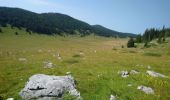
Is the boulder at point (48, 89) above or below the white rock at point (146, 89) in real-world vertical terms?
above

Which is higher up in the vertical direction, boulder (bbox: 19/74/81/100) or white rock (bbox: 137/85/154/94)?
boulder (bbox: 19/74/81/100)

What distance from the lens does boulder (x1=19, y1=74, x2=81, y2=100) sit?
21.2 metres

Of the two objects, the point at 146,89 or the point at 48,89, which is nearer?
the point at 48,89

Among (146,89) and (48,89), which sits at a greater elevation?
(48,89)

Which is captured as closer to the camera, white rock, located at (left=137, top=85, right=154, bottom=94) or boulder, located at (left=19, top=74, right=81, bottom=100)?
boulder, located at (left=19, top=74, right=81, bottom=100)

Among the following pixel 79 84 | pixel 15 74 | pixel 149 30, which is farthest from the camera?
pixel 149 30

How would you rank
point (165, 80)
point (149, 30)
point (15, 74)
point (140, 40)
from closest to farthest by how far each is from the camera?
point (165, 80)
point (15, 74)
point (140, 40)
point (149, 30)

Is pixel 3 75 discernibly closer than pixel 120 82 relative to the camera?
No

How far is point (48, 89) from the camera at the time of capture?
21.5 m

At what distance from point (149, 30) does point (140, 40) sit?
24.7 metres

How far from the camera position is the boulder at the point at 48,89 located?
2122 centimetres

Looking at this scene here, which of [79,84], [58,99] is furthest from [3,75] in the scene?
[58,99]

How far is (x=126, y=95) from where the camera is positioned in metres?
23.4

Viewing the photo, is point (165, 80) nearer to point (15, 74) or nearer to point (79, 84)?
point (79, 84)
